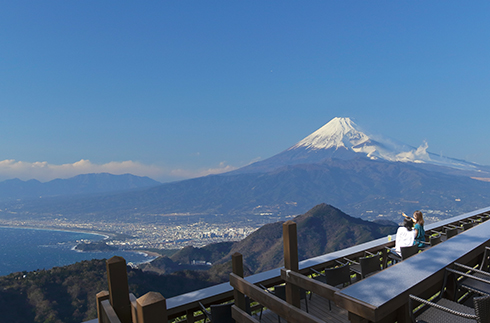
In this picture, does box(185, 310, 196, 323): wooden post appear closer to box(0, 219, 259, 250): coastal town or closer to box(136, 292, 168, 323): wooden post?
box(136, 292, 168, 323): wooden post

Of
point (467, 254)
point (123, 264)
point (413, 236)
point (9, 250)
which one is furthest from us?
point (9, 250)

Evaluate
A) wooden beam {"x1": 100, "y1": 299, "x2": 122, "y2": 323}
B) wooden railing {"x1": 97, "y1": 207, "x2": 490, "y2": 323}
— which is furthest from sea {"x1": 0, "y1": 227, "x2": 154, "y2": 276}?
→ wooden beam {"x1": 100, "y1": 299, "x2": 122, "y2": 323}

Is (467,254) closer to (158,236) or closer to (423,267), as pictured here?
(423,267)

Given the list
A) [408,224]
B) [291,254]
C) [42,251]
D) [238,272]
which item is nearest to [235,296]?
[238,272]

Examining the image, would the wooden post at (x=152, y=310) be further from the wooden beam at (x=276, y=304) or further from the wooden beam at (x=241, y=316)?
the wooden beam at (x=241, y=316)

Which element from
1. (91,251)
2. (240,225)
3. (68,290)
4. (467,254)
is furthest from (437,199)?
(467,254)

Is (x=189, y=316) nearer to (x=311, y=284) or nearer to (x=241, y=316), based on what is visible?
(x=241, y=316)
